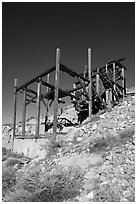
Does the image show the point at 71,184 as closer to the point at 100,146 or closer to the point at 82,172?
the point at 82,172

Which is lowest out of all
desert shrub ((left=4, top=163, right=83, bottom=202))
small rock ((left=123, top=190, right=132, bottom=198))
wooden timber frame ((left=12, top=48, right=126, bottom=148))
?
desert shrub ((left=4, top=163, right=83, bottom=202))

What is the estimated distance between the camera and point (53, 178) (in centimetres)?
518

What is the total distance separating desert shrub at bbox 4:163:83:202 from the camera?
4.46 metres

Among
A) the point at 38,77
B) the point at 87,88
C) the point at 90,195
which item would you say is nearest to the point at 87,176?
the point at 90,195

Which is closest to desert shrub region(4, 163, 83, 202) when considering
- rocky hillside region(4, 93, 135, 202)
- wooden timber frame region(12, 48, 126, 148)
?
rocky hillside region(4, 93, 135, 202)

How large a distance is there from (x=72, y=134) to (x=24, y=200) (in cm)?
523

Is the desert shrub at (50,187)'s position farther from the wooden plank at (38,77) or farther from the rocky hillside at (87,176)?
the wooden plank at (38,77)

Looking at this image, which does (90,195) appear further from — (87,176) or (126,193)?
(87,176)

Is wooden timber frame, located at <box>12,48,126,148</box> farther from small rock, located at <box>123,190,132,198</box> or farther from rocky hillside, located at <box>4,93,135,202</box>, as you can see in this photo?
small rock, located at <box>123,190,132,198</box>

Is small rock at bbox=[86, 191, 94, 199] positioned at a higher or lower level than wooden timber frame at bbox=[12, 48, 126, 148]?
lower

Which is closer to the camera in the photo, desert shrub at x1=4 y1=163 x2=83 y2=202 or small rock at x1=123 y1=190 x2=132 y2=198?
small rock at x1=123 y1=190 x2=132 y2=198

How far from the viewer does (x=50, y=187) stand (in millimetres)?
4730


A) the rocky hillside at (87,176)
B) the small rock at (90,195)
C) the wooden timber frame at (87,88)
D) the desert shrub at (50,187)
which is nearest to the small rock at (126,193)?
the rocky hillside at (87,176)

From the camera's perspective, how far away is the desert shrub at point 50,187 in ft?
14.6
